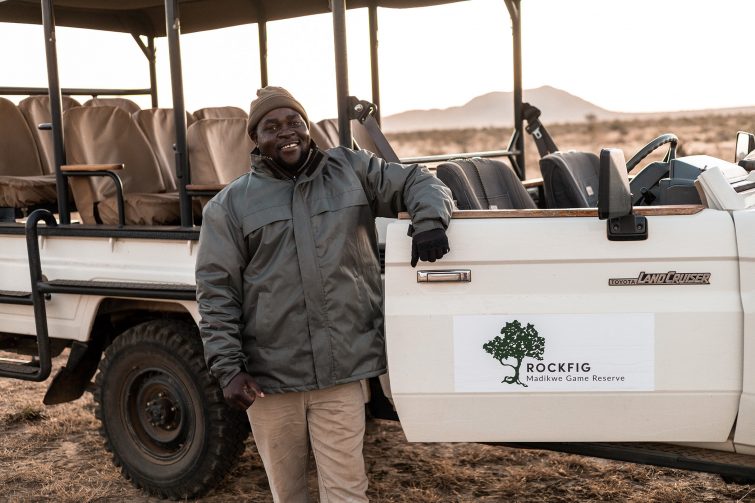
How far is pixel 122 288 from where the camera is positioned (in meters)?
4.20

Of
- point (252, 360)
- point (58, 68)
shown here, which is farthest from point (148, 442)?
point (58, 68)

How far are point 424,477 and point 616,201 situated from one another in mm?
2156

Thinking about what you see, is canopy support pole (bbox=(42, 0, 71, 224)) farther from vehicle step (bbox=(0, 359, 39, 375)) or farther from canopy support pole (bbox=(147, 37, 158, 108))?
canopy support pole (bbox=(147, 37, 158, 108))

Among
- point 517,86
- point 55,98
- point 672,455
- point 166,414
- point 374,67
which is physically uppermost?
point 374,67

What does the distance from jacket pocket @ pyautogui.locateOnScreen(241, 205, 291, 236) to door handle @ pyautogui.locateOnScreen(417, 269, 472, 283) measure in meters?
0.52

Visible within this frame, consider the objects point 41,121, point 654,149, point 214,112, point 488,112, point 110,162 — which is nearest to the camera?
point 654,149

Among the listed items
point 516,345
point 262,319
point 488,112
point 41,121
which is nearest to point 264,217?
point 262,319

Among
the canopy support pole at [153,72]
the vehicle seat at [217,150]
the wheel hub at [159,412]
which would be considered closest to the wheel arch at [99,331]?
the wheel hub at [159,412]

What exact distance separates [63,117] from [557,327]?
2.97 meters

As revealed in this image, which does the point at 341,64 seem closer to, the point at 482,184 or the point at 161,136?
the point at 482,184

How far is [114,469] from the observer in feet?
15.9

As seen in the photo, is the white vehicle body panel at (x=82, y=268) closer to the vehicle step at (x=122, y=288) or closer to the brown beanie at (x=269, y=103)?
the vehicle step at (x=122, y=288)

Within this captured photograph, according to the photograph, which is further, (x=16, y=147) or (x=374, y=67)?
(x=16, y=147)

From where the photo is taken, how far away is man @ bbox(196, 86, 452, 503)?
3178 millimetres
